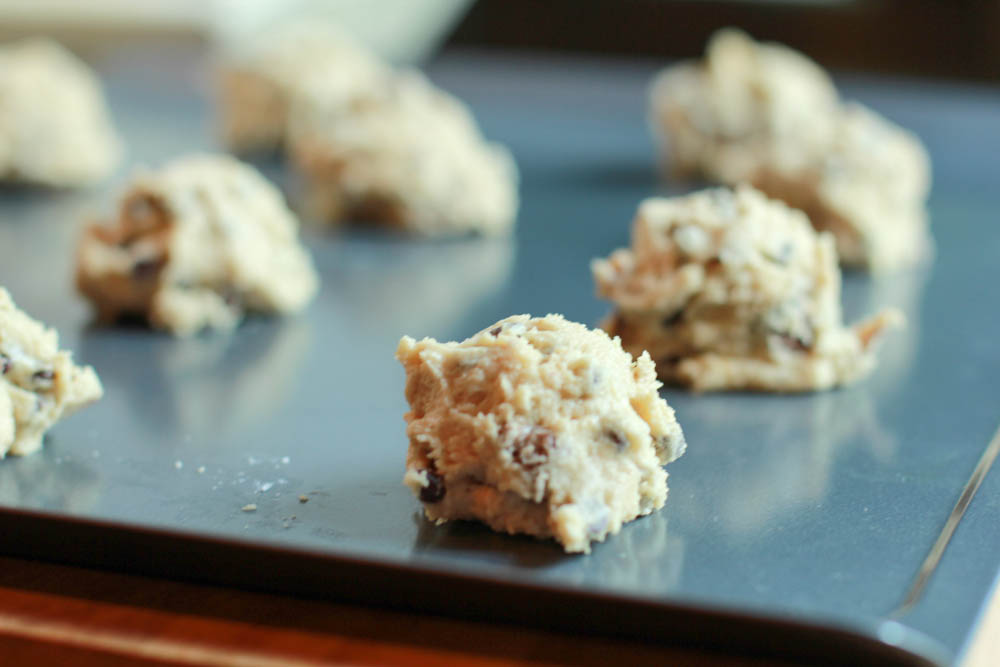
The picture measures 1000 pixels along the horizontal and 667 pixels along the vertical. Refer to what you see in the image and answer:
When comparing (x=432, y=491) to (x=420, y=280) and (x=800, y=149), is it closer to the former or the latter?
(x=420, y=280)

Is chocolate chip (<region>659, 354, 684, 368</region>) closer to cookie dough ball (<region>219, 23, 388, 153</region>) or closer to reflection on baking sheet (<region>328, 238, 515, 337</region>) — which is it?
reflection on baking sheet (<region>328, 238, 515, 337</region>)

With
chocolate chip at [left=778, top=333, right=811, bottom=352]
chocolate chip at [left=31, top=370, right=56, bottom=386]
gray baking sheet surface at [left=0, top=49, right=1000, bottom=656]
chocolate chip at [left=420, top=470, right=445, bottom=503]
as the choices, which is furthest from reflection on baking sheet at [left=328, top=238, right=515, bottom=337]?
chocolate chip at [left=420, top=470, right=445, bottom=503]

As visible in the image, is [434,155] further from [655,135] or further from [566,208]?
[655,135]

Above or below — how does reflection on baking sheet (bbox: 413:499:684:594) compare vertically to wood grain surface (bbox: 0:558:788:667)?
above

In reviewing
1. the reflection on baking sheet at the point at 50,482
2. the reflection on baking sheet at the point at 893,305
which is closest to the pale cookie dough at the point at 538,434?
the reflection on baking sheet at the point at 50,482

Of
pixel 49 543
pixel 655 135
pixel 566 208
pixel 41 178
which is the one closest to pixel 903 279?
pixel 566 208

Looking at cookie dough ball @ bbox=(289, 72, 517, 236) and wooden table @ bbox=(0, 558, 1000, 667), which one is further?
cookie dough ball @ bbox=(289, 72, 517, 236)

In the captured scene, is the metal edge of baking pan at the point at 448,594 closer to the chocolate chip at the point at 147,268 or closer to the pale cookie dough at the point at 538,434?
the pale cookie dough at the point at 538,434
